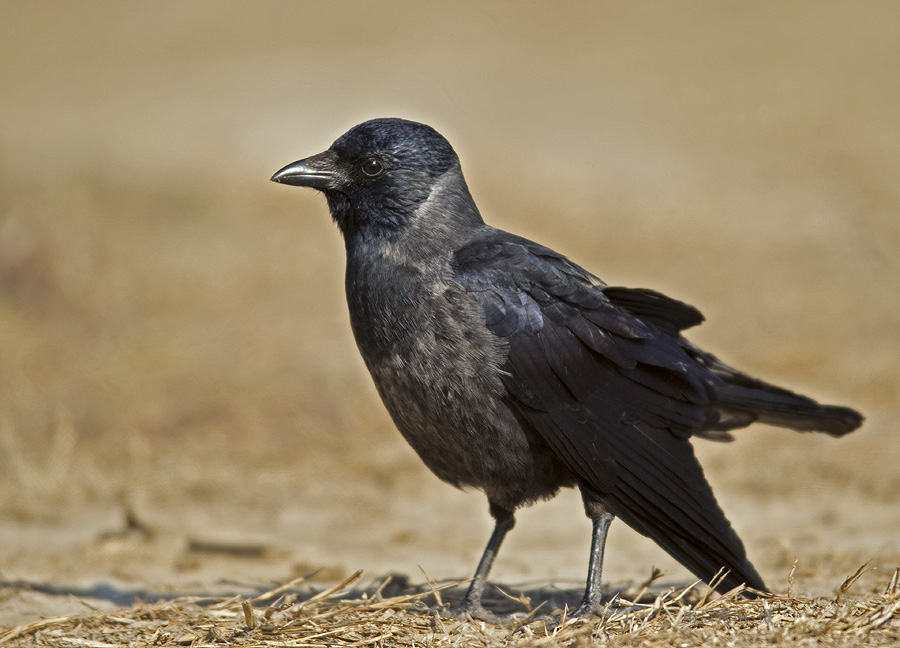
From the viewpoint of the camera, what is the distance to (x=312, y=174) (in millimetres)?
4176

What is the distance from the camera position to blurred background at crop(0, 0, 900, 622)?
5859 millimetres

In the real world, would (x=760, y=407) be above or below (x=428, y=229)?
below

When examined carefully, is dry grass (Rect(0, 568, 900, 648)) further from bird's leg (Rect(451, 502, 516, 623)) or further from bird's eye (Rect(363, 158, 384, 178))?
bird's eye (Rect(363, 158, 384, 178))

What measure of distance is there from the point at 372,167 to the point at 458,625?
194 cm

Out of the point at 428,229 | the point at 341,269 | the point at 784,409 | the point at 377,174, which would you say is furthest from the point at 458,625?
the point at 341,269

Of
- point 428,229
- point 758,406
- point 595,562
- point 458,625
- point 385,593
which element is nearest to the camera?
point 458,625

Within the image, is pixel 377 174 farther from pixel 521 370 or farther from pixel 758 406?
pixel 758 406

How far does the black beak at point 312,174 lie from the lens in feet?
13.7

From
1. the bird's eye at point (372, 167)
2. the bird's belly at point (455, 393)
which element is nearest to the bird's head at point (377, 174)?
the bird's eye at point (372, 167)

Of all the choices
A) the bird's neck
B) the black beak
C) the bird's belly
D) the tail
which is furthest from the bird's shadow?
the black beak

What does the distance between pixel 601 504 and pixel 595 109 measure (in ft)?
37.0

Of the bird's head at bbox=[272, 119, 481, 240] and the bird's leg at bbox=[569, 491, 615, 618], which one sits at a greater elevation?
the bird's head at bbox=[272, 119, 481, 240]

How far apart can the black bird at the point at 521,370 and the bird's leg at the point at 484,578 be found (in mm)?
16

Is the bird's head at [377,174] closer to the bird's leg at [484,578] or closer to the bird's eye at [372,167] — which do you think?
the bird's eye at [372,167]
